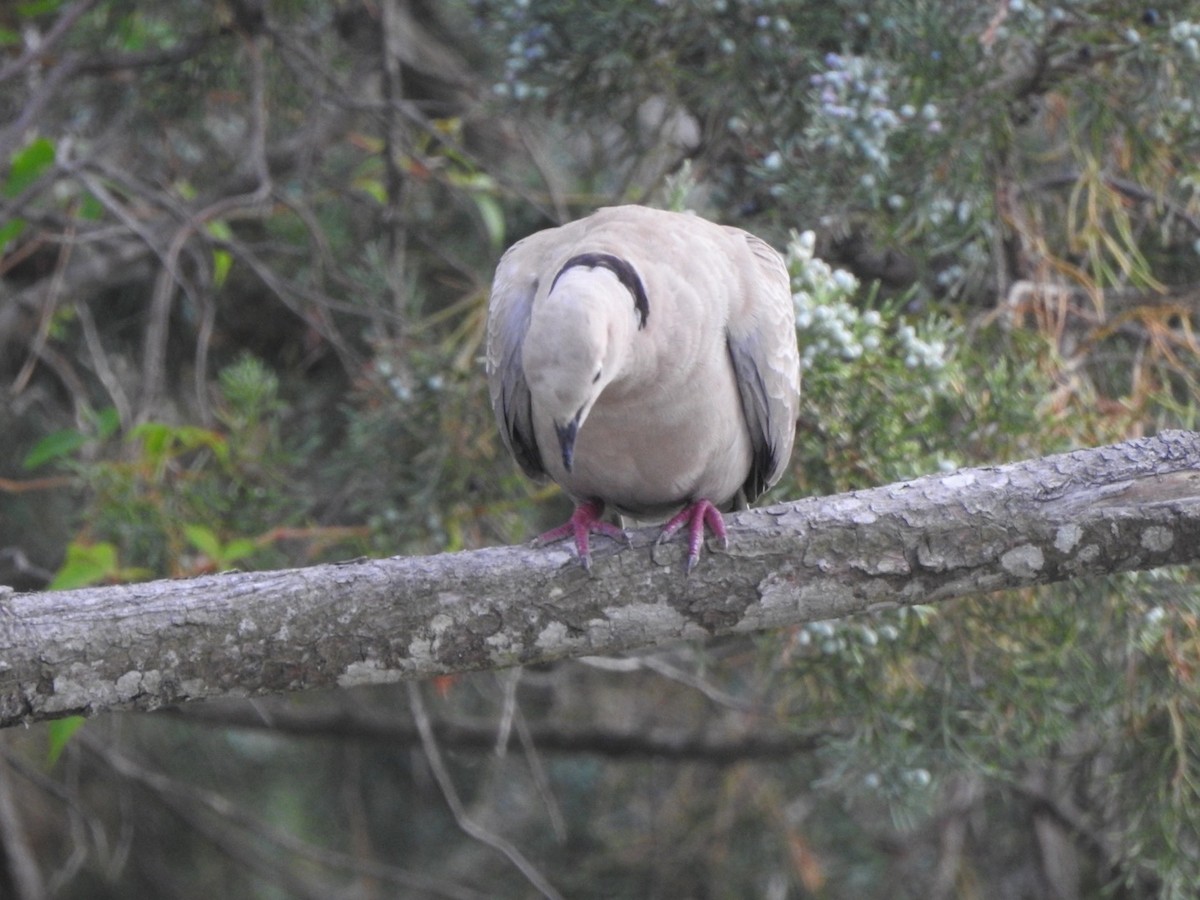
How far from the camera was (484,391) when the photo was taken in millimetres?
3822

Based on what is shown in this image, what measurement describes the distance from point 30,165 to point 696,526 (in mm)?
2282

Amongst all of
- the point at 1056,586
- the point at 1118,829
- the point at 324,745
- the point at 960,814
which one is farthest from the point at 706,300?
the point at 324,745

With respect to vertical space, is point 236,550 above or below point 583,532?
below

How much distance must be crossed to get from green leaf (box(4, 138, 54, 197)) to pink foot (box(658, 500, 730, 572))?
84.0 inches

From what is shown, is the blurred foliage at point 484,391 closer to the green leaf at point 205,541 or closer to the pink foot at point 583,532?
the green leaf at point 205,541

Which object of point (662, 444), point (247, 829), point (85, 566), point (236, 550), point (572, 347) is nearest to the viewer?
point (572, 347)

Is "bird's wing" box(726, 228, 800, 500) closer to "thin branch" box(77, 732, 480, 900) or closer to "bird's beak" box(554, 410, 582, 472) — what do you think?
"bird's beak" box(554, 410, 582, 472)

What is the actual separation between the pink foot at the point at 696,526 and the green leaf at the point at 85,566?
4.48ft

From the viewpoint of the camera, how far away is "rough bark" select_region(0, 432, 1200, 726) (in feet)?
7.63

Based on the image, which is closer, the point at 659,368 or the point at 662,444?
the point at 659,368

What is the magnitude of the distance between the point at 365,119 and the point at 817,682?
115 inches

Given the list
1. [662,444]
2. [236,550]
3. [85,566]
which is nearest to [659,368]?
[662,444]

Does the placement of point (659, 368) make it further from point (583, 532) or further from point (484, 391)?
point (484, 391)

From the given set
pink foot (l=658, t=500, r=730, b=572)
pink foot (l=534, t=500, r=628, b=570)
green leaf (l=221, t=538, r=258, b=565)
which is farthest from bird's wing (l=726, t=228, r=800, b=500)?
green leaf (l=221, t=538, r=258, b=565)
